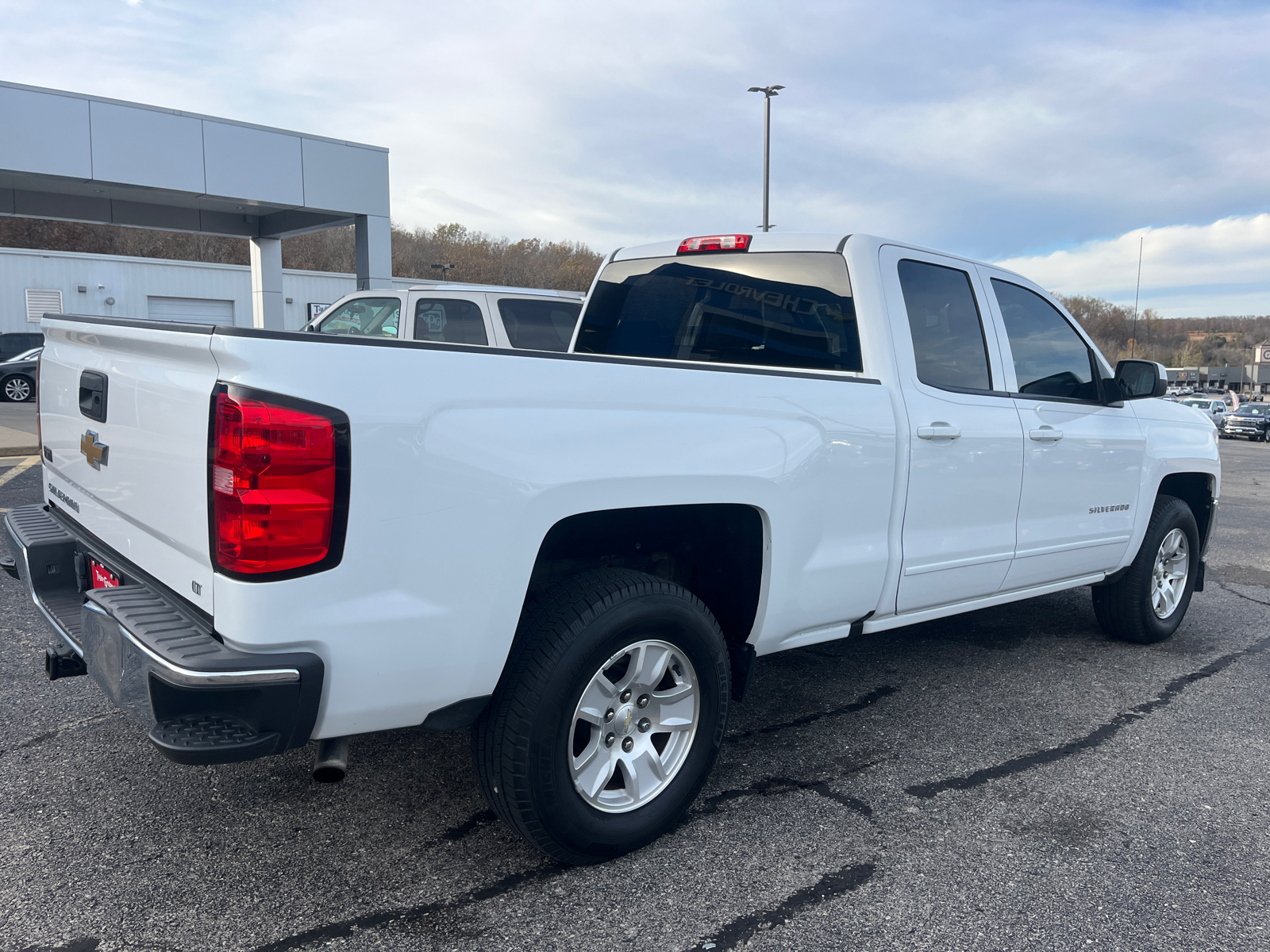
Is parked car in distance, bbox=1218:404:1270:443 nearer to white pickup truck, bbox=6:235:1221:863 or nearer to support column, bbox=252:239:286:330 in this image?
support column, bbox=252:239:286:330

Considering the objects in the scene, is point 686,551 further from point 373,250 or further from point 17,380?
point 17,380

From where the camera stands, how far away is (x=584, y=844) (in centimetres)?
270

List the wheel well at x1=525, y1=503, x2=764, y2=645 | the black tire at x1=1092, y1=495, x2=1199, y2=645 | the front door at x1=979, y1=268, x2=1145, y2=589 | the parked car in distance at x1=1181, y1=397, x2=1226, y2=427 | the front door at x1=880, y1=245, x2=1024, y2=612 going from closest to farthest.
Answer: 1. the wheel well at x1=525, y1=503, x2=764, y2=645
2. the front door at x1=880, y1=245, x2=1024, y2=612
3. the front door at x1=979, y1=268, x2=1145, y2=589
4. the black tire at x1=1092, y1=495, x2=1199, y2=645
5. the parked car in distance at x1=1181, y1=397, x2=1226, y2=427

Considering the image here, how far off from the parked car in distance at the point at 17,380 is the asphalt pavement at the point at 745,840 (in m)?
22.9

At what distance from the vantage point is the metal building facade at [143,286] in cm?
2864

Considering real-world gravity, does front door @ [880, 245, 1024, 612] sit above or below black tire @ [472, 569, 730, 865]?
above

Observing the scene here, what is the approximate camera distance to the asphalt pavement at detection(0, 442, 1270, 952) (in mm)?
2469

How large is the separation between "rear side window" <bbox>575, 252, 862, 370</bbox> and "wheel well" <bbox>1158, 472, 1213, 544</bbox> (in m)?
→ 2.95

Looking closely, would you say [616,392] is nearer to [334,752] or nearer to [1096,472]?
[334,752]

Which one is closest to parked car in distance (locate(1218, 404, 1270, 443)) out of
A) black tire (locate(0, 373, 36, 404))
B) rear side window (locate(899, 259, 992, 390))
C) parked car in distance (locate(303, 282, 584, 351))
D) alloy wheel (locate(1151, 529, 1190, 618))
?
parked car in distance (locate(303, 282, 584, 351))

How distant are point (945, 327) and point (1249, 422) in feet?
127

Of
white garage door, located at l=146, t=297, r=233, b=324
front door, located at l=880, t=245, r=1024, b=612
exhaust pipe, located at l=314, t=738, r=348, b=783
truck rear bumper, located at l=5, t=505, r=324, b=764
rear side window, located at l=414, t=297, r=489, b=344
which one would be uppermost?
white garage door, located at l=146, t=297, r=233, b=324

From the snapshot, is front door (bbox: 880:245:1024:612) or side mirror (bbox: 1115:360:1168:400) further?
side mirror (bbox: 1115:360:1168:400)

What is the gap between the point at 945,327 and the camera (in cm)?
397
